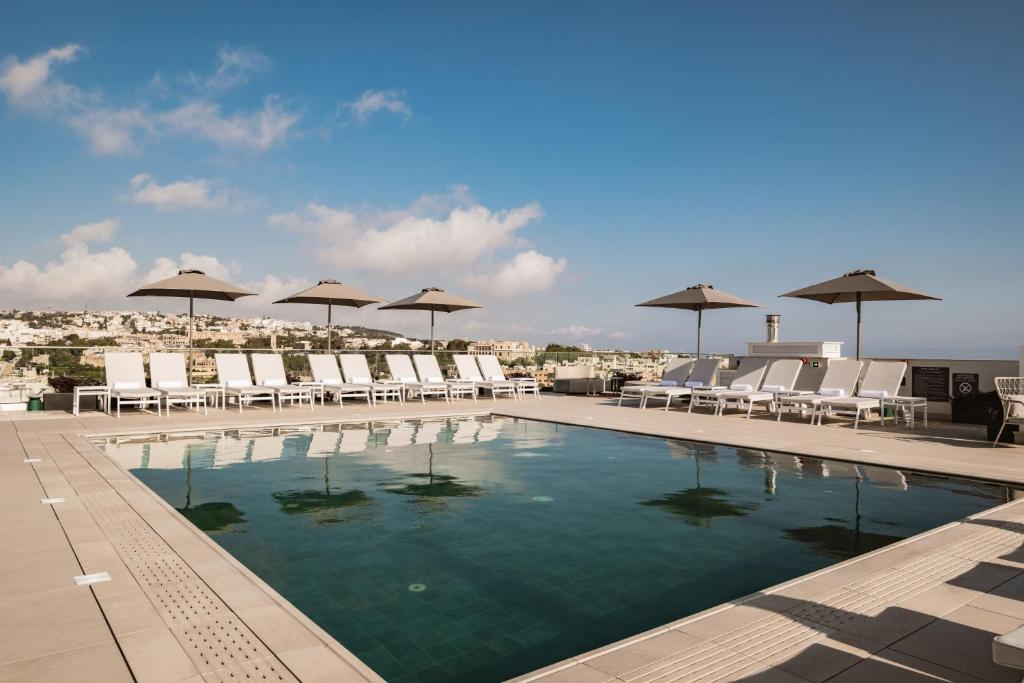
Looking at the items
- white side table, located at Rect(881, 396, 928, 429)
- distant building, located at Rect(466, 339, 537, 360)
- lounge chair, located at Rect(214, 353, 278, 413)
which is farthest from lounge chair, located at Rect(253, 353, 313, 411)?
white side table, located at Rect(881, 396, 928, 429)

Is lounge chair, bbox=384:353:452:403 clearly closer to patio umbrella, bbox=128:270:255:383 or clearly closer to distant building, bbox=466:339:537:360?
distant building, bbox=466:339:537:360

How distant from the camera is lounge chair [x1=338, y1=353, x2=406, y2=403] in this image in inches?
493

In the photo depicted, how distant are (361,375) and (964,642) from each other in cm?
1154

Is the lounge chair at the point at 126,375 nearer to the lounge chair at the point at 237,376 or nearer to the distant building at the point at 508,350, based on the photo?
the lounge chair at the point at 237,376

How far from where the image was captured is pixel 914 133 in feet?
52.5

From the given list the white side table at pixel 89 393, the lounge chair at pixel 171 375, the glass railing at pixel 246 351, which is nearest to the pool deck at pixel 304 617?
the white side table at pixel 89 393

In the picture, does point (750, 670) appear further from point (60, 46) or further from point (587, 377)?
point (60, 46)

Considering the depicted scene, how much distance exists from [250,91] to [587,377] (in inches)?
454

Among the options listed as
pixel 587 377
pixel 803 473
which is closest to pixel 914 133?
pixel 587 377

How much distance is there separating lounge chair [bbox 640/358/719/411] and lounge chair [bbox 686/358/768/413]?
0.29 metres

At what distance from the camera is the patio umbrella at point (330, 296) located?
12828 millimetres

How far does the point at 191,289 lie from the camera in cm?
1112

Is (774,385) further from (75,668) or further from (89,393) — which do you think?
(89,393)

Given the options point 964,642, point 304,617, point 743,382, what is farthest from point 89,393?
point 964,642
